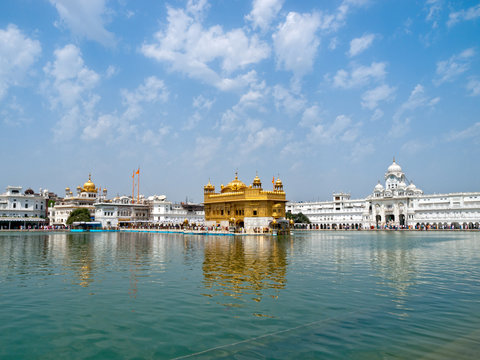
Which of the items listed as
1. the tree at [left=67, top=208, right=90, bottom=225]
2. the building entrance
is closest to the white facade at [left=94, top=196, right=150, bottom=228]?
the tree at [left=67, top=208, right=90, bottom=225]

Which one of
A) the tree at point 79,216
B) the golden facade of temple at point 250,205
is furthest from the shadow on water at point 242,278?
the tree at point 79,216

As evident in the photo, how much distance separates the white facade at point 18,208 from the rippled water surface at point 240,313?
210 ft

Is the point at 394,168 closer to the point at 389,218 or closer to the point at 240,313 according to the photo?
the point at 389,218

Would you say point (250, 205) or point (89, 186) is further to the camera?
point (89, 186)

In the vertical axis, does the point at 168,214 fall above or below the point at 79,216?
above

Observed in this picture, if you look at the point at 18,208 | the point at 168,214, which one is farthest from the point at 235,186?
the point at 18,208

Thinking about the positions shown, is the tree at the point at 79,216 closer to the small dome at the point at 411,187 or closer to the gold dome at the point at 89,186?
the gold dome at the point at 89,186

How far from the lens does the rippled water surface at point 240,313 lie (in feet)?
22.2

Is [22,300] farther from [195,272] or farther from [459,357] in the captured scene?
[459,357]

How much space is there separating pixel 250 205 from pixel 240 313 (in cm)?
4337

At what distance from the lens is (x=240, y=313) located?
8906 mm

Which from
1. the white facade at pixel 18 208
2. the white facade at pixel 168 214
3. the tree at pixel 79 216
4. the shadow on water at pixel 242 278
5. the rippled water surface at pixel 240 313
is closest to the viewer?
the rippled water surface at pixel 240 313

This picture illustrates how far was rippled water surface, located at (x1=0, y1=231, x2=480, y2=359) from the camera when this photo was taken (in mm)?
6754

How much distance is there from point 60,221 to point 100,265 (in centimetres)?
7029
